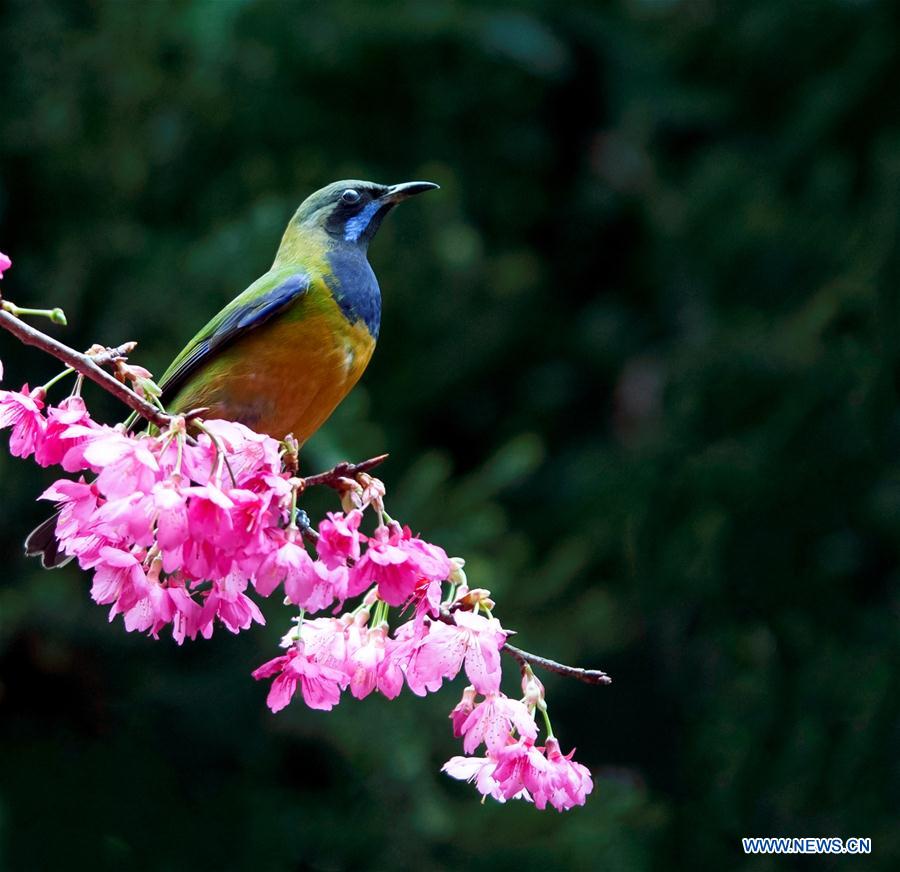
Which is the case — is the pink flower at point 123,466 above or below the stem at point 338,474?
below

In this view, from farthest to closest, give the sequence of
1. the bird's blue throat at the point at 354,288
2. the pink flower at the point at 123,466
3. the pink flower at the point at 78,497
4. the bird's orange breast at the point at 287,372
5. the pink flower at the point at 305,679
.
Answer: the bird's blue throat at the point at 354,288
the bird's orange breast at the point at 287,372
the pink flower at the point at 305,679
the pink flower at the point at 78,497
the pink flower at the point at 123,466

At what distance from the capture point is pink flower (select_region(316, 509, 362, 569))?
170cm

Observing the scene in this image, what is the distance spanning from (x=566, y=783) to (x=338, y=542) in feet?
1.63

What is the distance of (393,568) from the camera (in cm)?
171

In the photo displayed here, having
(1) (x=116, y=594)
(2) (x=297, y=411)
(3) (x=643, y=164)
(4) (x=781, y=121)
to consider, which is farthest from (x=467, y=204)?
(1) (x=116, y=594)

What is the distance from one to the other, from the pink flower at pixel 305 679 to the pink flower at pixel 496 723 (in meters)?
0.20

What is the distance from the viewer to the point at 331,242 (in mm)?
3453

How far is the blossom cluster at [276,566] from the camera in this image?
1627mm

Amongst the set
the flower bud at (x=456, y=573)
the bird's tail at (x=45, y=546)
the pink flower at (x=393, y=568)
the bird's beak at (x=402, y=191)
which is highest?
the bird's beak at (x=402, y=191)

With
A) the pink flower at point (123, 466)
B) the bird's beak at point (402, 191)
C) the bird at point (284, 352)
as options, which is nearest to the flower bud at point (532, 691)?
the pink flower at point (123, 466)

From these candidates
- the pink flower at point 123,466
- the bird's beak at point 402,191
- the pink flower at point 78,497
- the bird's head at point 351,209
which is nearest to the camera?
the pink flower at point 123,466

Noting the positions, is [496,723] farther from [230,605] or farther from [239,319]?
[239,319]

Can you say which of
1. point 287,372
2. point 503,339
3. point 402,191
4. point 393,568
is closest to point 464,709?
point 393,568

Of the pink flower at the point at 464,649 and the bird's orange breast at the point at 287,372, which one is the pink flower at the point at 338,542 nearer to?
the pink flower at the point at 464,649
